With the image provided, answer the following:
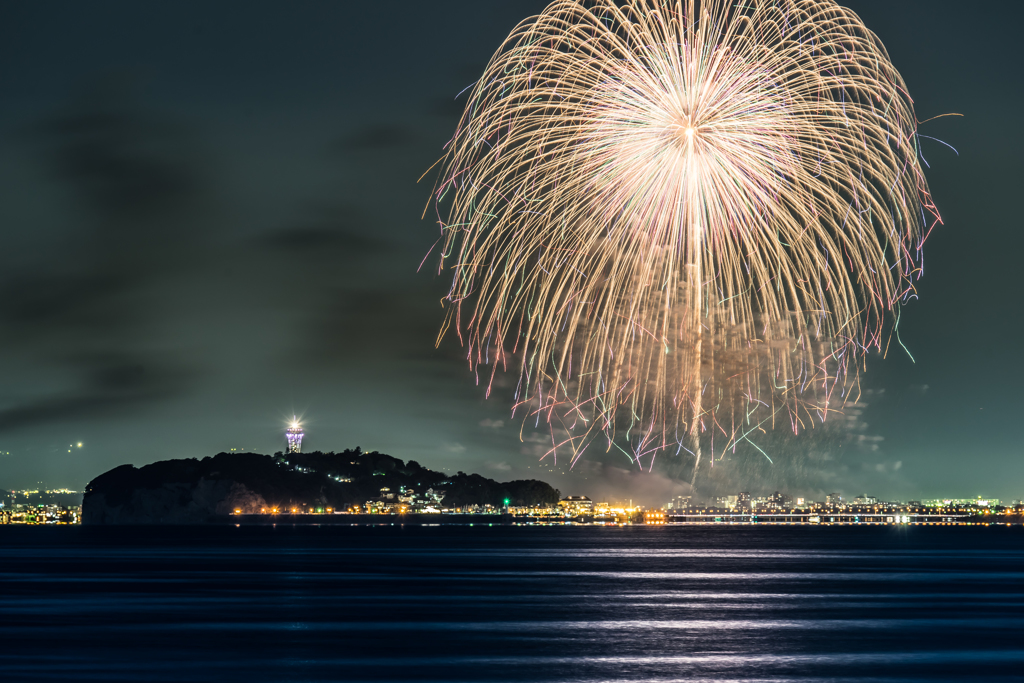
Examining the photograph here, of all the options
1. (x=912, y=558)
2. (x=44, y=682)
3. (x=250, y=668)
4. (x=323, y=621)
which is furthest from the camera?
(x=912, y=558)

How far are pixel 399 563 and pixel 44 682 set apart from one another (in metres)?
84.6

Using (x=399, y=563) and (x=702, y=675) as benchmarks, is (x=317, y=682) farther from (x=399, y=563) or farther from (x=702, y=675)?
(x=399, y=563)

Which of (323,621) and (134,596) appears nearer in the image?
(323,621)

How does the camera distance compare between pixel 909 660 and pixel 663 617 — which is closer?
pixel 909 660

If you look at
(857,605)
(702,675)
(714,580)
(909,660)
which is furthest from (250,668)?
(714,580)

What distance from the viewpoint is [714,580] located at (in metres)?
82.4

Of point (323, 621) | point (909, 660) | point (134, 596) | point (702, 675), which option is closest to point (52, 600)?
point (134, 596)

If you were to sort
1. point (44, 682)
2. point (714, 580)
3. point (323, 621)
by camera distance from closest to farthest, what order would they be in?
point (44, 682) < point (323, 621) < point (714, 580)

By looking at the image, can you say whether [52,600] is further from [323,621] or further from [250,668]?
[250,668]

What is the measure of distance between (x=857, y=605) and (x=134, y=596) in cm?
4339

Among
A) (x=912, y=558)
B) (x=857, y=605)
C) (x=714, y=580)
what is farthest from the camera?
(x=912, y=558)

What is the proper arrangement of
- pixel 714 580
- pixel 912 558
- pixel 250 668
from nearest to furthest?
pixel 250 668, pixel 714 580, pixel 912 558

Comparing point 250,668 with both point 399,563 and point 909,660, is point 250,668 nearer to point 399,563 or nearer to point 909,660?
point 909,660

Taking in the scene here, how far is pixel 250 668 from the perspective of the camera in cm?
3475
